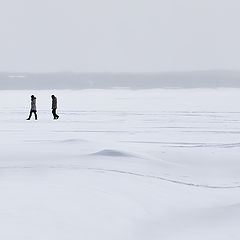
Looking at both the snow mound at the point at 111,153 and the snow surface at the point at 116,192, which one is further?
the snow mound at the point at 111,153

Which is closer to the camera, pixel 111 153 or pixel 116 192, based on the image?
pixel 116 192

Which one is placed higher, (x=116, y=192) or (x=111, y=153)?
(x=111, y=153)

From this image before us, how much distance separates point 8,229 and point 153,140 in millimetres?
9530

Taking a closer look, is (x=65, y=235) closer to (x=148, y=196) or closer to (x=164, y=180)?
(x=148, y=196)

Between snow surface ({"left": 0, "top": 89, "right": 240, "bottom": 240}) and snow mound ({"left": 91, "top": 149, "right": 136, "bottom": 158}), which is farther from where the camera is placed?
snow mound ({"left": 91, "top": 149, "right": 136, "bottom": 158})

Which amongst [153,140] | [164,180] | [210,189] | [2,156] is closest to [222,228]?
[210,189]

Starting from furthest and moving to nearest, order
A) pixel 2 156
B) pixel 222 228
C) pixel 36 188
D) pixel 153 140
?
1. pixel 153 140
2. pixel 2 156
3. pixel 36 188
4. pixel 222 228

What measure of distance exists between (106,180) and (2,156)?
10.5 feet

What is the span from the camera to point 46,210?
Result: 17.5 ft

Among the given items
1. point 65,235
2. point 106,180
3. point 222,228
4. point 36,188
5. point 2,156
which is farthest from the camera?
point 2,156

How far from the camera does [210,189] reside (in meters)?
7.33

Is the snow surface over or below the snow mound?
below

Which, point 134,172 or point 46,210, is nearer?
point 46,210

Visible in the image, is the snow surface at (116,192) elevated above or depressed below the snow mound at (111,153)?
below
